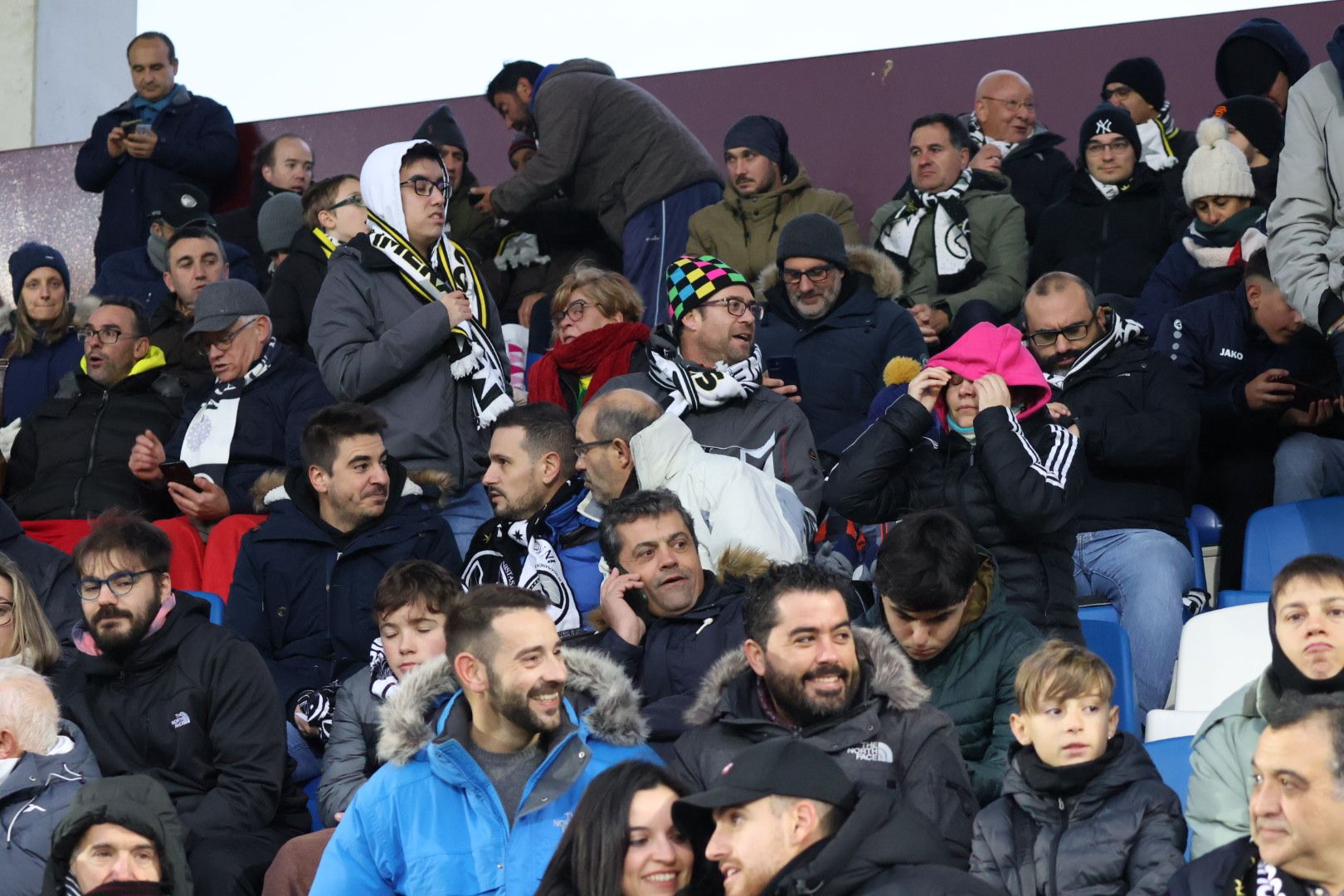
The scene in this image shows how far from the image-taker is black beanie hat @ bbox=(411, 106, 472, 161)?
8.59 meters

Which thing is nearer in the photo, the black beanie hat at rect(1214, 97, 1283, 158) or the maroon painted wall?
the black beanie hat at rect(1214, 97, 1283, 158)

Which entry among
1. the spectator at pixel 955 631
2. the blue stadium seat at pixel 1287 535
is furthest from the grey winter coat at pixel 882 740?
the blue stadium seat at pixel 1287 535

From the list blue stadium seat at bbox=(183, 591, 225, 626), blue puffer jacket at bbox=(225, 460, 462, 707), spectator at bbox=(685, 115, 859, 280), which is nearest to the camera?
blue puffer jacket at bbox=(225, 460, 462, 707)

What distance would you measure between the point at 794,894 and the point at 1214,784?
1.07 m

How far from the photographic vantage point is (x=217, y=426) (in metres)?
6.56

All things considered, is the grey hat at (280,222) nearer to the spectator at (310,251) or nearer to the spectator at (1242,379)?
the spectator at (310,251)

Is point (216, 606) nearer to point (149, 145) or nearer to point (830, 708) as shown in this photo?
point (830, 708)

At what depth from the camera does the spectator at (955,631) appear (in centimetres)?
423

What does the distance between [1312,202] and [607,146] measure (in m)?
3.78

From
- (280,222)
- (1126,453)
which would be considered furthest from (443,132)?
(1126,453)

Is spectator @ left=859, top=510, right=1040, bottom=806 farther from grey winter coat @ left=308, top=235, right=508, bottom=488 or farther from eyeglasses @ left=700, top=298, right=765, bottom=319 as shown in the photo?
grey winter coat @ left=308, top=235, right=508, bottom=488

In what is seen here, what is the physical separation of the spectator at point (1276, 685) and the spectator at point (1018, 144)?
13.9ft

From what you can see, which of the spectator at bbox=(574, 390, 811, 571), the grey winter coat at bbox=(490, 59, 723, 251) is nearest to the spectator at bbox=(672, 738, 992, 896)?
the spectator at bbox=(574, 390, 811, 571)

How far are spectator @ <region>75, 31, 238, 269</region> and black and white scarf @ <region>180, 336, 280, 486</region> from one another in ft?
9.35
